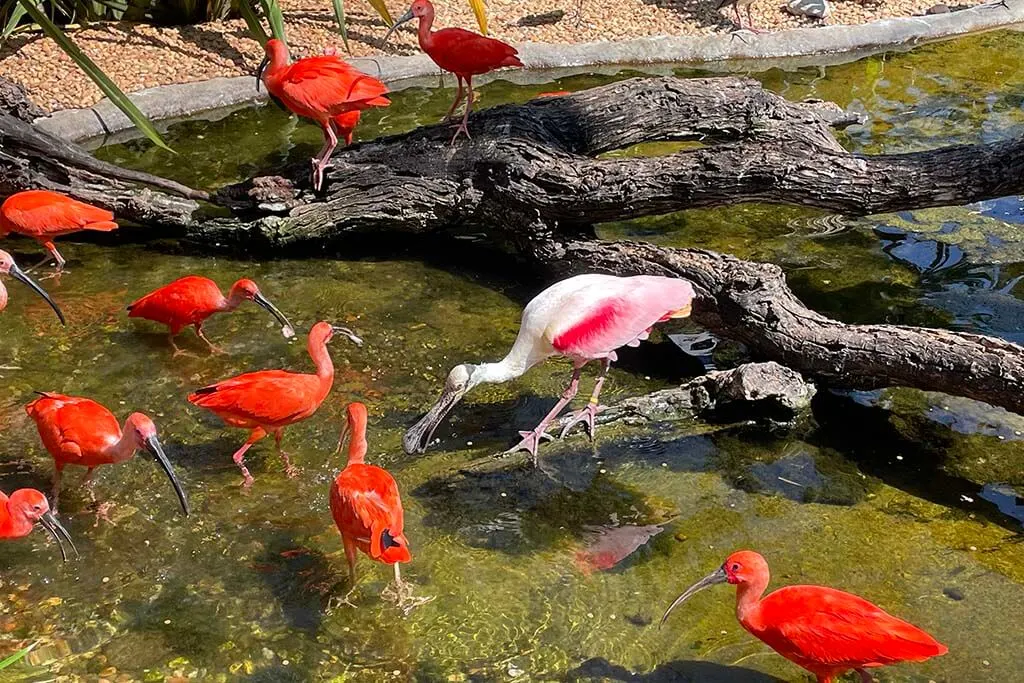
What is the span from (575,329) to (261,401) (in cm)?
115

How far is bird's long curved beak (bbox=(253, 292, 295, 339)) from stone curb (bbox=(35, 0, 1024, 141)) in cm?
305

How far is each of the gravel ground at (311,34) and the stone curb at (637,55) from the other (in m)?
0.24

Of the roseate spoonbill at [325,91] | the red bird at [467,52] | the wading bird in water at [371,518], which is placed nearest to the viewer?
the wading bird in water at [371,518]

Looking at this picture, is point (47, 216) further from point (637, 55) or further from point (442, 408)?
point (637, 55)

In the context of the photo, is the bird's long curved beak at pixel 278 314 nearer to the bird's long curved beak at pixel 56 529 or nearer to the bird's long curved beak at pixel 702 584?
the bird's long curved beak at pixel 56 529

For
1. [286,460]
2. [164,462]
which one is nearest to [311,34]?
[286,460]

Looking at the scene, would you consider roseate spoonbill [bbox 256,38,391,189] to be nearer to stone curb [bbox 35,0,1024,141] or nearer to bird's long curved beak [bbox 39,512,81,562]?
stone curb [bbox 35,0,1024,141]

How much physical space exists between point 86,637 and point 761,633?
1922 mm

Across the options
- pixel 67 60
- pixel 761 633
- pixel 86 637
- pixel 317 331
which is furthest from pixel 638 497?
pixel 67 60

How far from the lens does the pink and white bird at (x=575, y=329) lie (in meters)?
4.11

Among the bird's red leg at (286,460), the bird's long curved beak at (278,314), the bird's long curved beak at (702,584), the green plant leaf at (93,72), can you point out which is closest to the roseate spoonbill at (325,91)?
the green plant leaf at (93,72)

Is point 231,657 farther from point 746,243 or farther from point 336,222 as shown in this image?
point 746,243

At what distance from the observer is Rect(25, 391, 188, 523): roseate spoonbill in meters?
3.68

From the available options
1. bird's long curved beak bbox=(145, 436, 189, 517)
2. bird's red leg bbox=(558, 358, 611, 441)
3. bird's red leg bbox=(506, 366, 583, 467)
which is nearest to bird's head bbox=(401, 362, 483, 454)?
bird's red leg bbox=(506, 366, 583, 467)
